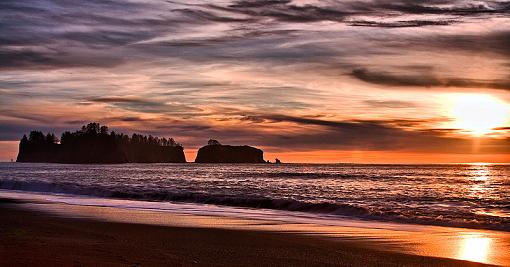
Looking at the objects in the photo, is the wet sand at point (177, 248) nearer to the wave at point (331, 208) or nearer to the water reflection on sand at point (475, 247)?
the water reflection on sand at point (475, 247)

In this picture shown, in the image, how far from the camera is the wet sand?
8.84 metres

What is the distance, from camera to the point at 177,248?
1045 cm

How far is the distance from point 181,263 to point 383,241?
18.5ft

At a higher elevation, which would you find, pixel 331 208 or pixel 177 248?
pixel 331 208

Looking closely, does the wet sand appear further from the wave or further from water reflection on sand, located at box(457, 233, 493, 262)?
the wave

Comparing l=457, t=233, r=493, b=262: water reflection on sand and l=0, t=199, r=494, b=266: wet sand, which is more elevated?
l=0, t=199, r=494, b=266: wet sand

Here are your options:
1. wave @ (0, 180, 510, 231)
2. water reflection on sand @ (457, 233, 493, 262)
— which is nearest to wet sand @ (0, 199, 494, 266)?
water reflection on sand @ (457, 233, 493, 262)

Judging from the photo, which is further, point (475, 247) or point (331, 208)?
point (331, 208)

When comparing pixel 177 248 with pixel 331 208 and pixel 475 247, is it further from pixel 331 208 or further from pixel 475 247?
pixel 331 208

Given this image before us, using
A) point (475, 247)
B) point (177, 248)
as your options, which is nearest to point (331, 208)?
point (475, 247)

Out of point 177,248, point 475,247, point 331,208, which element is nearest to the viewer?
point 177,248

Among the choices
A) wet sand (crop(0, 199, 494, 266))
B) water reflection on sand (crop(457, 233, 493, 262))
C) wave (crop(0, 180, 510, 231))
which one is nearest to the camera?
wet sand (crop(0, 199, 494, 266))

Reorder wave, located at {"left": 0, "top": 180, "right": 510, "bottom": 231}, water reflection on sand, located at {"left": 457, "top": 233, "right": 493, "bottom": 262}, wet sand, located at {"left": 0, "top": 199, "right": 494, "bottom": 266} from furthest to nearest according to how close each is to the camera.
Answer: wave, located at {"left": 0, "top": 180, "right": 510, "bottom": 231} → water reflection on sand, located at {"left": 457, "top": 233, "right": 493, "bottom": 262} → wet sand, located at {"left": 0, "top": 199, "right": 494, "bottom": 266}

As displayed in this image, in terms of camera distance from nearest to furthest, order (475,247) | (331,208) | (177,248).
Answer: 1. (177,248)
2. (475,247)
3. (331,208)
